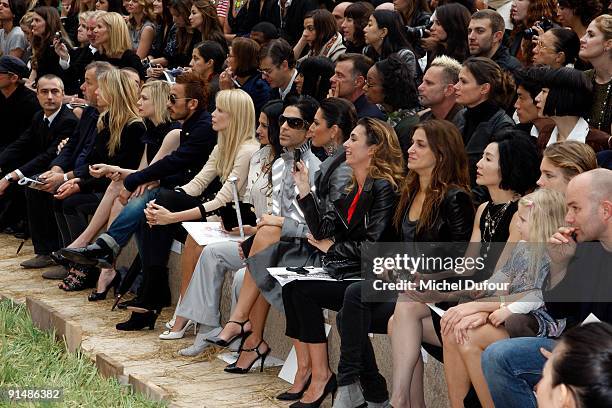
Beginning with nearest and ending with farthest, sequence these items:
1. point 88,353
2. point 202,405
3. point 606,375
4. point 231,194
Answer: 1. point 606,375
2. point 202,405
3. point 88,353
4. point 231,194

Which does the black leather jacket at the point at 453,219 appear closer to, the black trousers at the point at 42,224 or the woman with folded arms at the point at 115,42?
the black trousers at the point at 42,224

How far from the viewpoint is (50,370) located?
559 centimetres

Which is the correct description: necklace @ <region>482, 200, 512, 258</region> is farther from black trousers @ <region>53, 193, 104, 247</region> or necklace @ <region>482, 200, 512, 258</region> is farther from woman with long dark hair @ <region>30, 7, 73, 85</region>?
woman with long dark hair @ <region>30, 7, 73, 85</region>

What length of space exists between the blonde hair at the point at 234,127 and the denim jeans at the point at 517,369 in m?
3.01

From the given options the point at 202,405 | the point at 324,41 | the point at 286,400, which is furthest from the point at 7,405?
the point at 324,41

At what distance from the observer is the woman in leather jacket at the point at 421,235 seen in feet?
15.8

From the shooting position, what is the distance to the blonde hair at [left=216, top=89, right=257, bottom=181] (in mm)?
6676

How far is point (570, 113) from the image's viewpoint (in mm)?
5281

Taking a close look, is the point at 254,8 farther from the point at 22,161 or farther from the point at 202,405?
the point at 202,405

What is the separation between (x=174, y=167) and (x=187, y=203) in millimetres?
402

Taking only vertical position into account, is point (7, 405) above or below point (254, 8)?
below

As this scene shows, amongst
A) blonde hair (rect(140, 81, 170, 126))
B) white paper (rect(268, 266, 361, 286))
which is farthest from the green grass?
blonde hair (rect(140, 81, 170, 126))

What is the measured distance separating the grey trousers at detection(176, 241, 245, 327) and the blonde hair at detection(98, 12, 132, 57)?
12.1 ft

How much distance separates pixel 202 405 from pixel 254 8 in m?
5.34
